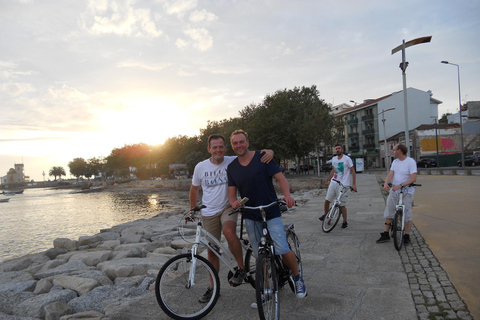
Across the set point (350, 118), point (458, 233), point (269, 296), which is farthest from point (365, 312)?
point (350, 118)

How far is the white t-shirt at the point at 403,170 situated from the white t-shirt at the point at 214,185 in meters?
3.43

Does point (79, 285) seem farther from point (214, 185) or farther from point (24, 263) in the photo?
point (24, 263)

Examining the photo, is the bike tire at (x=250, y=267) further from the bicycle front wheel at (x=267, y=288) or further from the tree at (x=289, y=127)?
the tree at (x=289, y=127)

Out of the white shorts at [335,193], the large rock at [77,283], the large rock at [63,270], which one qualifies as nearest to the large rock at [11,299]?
the large rock at [77,283]

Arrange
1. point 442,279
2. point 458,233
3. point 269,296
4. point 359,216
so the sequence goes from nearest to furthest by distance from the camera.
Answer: point 269,296, point 442,279, point 458,233, point 359,216

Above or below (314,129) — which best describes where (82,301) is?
below

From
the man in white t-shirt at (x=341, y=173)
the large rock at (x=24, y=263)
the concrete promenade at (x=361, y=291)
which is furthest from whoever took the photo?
the large rock at (x=24, y=263)

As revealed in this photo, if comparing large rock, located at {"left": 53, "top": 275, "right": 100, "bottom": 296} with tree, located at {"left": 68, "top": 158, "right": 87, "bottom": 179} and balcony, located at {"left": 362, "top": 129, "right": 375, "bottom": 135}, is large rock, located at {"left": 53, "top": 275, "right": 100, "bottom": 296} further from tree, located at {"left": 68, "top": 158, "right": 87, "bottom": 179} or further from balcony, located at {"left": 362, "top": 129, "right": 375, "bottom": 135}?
tree, located at {"left": 68, "top": 158, "right": 87, "bottom": 179}

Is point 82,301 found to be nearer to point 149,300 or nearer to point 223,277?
point 149,300

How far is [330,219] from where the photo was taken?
24.3 feet

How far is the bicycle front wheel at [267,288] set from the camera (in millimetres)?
2893

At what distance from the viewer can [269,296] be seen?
9.95ft

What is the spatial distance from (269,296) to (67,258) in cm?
734

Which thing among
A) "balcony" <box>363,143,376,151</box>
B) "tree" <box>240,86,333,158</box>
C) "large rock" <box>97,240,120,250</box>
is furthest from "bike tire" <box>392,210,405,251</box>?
"balcony" <box>363,143,376,151</box>
